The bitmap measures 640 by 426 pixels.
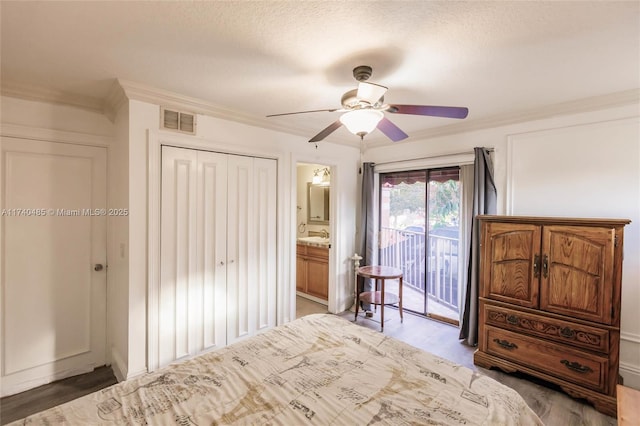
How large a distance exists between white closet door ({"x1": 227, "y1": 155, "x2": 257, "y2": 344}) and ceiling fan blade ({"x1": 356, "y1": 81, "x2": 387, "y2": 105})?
1.64 meters

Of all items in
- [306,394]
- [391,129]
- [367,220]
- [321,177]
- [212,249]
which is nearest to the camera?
[306,394]

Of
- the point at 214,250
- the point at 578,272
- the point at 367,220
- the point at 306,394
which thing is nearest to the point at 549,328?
the point at 578,272

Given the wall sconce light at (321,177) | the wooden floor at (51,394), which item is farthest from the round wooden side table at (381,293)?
the wooden floor at (51,394)

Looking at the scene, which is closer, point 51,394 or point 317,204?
point 51,394

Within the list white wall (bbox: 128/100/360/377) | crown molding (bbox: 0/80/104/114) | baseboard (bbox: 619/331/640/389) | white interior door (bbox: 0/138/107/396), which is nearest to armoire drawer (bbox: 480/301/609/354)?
baseboard (bbox: 619/331/640/389)

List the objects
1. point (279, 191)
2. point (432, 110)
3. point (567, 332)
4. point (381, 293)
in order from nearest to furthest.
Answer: point (432, 110), point (567, 332), point (279, 191), point (381, 293)

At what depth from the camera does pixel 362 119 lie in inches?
73.7

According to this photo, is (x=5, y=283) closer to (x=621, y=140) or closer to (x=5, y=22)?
(x=5, y=22)

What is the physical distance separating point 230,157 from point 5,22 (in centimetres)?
164

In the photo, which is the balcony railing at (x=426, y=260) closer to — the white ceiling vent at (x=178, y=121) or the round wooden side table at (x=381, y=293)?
the round wooden side table at (x=381, y=293)

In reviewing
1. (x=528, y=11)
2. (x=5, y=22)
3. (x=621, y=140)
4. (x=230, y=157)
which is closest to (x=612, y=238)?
(x=621, y=140)

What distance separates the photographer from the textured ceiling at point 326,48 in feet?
4.73

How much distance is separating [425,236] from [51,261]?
3960 mm

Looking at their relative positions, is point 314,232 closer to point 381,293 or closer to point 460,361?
point 381,293
